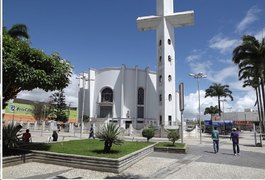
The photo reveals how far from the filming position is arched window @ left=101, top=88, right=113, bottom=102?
2264 inches

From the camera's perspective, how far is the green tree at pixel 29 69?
10039 millimetres

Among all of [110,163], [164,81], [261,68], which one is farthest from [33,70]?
[164,81]

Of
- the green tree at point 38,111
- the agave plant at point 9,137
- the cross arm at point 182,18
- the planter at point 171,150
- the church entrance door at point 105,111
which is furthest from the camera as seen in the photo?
the green tree at point 38,111

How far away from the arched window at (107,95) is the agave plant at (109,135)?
45.8 m

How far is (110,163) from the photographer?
29.9 ft

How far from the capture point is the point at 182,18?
47.6 metres

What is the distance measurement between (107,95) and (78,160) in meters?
48.2

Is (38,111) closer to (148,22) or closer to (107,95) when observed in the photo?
(107,95)

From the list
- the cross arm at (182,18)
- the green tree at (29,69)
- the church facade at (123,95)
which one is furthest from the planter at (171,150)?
the church facade at (123,95)

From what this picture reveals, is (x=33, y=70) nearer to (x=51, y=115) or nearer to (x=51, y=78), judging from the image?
(x=51, y=78)

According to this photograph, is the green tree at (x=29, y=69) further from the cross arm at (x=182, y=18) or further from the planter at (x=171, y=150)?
the cross arm at (x=182, y=18)

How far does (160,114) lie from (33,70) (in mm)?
36975

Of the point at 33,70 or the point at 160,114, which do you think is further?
the point at 160,114

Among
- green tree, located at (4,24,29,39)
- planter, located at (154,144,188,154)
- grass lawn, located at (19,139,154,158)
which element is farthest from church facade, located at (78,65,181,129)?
grass lawn, located at (19,139,154,158)
